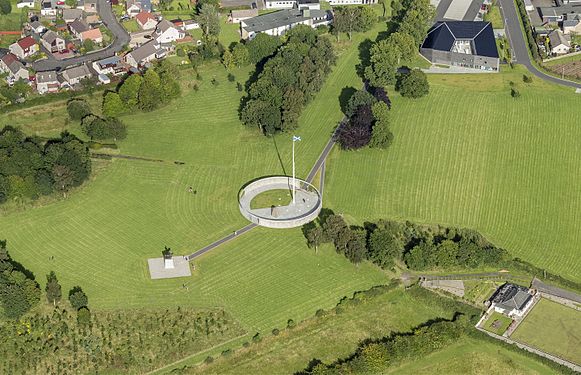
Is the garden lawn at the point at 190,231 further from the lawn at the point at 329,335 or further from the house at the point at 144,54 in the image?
the house at the point at 144,54

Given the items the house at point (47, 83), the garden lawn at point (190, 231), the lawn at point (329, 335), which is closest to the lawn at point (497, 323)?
the lawn at point (329, 335)

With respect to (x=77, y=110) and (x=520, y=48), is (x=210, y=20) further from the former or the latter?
(x=520, y=48)

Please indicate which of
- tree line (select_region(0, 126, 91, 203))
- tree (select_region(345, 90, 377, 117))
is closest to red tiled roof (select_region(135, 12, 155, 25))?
tree line (select_region(0, 126, 91, 203))

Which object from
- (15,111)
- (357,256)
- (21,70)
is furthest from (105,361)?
(21,70)

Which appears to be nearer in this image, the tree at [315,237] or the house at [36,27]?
the tree at [315,237]

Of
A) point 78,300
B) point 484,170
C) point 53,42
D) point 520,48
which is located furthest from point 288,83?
point 78,300
